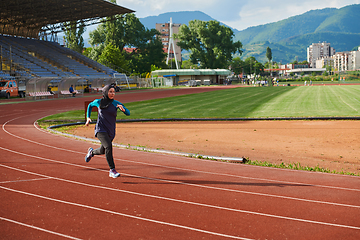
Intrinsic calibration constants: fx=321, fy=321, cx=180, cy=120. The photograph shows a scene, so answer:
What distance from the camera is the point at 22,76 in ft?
139

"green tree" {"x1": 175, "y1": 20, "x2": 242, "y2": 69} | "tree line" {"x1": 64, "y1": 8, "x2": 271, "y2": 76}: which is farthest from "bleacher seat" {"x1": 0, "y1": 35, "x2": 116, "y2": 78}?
"green tree" {"x1": 175, "y1": 20, "x2": 242, "y2": 69}

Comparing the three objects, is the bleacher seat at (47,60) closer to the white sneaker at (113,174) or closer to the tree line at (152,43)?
the tree line at (152,43)

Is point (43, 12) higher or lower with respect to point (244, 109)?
higher

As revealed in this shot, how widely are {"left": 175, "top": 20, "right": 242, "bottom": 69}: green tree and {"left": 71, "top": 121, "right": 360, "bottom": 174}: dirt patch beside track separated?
8877 cm

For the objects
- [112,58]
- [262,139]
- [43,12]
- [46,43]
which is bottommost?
[262,139]

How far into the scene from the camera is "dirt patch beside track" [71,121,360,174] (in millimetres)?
8616

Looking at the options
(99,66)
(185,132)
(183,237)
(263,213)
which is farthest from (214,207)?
(99,66)

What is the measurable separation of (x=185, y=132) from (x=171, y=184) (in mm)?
6613

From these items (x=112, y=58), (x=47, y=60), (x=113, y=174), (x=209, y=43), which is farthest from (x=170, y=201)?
(x=209, y=43)

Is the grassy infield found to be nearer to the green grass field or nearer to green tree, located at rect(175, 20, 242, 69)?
the green grass field

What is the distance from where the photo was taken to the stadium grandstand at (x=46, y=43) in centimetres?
4495

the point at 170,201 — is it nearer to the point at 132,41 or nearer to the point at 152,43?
the point at 132,41

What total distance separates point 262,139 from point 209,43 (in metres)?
95.3

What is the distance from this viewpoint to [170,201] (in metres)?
5.34
